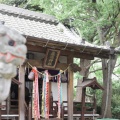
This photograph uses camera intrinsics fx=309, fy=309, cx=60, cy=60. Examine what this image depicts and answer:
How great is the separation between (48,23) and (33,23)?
939mm

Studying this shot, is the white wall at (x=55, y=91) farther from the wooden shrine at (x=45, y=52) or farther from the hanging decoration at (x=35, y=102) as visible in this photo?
the hanging decoration at (x=35, y=102)

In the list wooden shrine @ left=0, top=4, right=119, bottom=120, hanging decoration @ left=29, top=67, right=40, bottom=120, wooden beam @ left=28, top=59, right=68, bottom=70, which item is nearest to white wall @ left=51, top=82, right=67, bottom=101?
wooden shrine @ left=0, top=4, right=119, bottom=120

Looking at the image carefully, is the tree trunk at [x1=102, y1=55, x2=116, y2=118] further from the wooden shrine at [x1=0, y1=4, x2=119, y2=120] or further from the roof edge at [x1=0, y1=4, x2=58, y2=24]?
the roof edge at [x1=0, y1=4, x2=58, y2=24]

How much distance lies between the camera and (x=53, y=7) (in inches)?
527

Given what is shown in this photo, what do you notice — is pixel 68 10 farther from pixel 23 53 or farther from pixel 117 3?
pixel 23 53

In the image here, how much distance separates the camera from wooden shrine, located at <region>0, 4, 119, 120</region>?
10.0 m

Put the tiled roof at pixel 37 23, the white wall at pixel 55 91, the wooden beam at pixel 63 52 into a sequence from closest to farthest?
the wooden beam at pixel 63 52 → the tiled roof at pixel 37 23 → the white wall at pixel 55 91

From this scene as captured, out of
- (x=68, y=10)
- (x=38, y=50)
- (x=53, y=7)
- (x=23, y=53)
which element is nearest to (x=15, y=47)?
(x=23, y=53)

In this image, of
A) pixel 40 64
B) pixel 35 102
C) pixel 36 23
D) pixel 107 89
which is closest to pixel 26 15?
pixel 36 23

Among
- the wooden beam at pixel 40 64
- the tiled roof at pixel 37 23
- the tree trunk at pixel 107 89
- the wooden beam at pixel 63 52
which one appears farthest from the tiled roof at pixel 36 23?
the tree trunk at pixel 107 89

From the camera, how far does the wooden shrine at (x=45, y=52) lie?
10016mm

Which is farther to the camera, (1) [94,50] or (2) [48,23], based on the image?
(2) [48,23]

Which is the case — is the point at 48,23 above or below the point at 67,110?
above

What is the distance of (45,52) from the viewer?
421 inches
